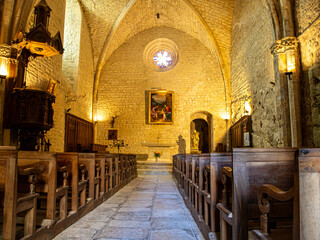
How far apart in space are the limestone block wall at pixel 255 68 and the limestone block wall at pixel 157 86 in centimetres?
188

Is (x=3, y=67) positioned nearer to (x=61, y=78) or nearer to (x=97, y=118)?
(x=61, y=78)

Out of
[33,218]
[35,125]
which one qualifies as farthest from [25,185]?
[35,125]

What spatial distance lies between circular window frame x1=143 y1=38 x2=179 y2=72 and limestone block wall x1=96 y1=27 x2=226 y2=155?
0.78 ft

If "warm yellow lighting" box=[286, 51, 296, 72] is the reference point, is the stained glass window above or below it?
above

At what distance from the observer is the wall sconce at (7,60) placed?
5.72 m

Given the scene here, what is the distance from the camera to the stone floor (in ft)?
8.66

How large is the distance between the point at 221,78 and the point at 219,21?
312 cm

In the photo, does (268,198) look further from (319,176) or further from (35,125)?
(35,125)

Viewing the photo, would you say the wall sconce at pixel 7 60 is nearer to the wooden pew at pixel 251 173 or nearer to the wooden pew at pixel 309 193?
the wooden pew at pixel 251 173

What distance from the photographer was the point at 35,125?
5887 millimetres

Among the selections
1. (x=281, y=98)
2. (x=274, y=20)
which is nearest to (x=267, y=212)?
(x=281, y=98)

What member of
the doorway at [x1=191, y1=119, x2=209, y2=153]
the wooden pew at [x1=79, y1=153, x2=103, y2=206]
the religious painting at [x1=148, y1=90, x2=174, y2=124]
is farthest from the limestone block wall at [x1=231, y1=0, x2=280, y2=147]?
the wooden pew at [x1=79, y1=153, x2=103, y2=206]

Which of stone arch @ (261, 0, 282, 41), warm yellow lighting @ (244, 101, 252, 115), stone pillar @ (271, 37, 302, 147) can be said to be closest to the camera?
stone pillar @ (271, 37, 302, 147)

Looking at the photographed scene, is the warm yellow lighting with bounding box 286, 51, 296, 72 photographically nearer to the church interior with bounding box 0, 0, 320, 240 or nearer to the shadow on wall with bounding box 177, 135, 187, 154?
the church interior with bounding box 0, 0, 320, 240
